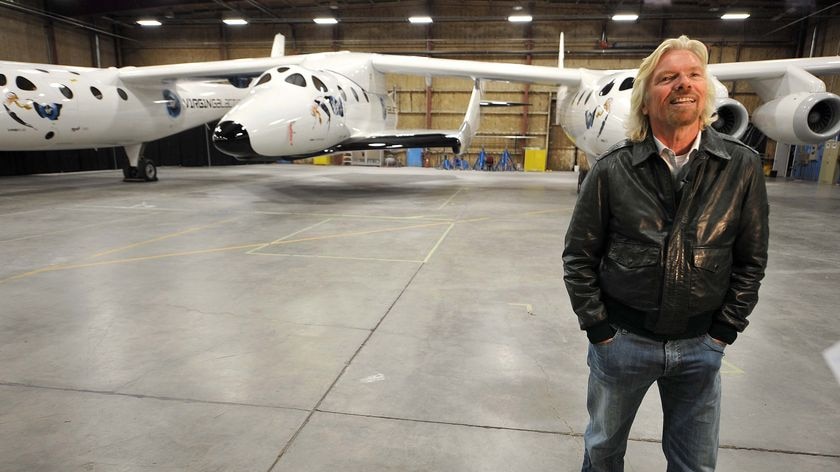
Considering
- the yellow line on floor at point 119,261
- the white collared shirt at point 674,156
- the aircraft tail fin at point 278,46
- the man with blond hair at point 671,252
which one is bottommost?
the yellow line on floor at point 119,261

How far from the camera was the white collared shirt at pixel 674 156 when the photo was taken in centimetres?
156

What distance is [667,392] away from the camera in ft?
5.72

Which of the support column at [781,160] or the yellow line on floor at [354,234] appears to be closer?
the yellow line on floor at [354,234]

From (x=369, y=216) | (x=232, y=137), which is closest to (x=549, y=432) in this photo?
(x=369, y=216)

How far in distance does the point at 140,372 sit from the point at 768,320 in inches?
200

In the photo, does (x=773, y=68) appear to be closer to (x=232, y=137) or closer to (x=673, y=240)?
(x=232, y=137)

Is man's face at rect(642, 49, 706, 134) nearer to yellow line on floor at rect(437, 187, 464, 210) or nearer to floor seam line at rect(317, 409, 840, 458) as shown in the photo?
floor seam line at rect(317, 409, 840, 458)

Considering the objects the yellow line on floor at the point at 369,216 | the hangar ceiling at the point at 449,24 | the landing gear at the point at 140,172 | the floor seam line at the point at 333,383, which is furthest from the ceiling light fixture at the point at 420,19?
the floor seam line at the point at 333,383

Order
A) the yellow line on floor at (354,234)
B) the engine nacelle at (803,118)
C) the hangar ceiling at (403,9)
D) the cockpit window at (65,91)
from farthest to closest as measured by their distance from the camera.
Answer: the hangar ceiling at (403,9) < the cockpit window at (65,91) < the engine nacelle at (803,118) < the yellow line on floor at (354,234)

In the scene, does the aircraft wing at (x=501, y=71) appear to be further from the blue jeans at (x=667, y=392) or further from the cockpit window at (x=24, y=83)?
the blue jeans at (x=667, y=392)

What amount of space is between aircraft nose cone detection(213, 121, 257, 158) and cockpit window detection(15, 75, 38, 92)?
6241mm

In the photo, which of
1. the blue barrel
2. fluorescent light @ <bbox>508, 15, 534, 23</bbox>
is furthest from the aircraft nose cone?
fluorescent light @ <bbox>508, 15, 534, 23</bbox>

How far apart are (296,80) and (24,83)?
698 centimetres

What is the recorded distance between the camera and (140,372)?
309 centimetres
